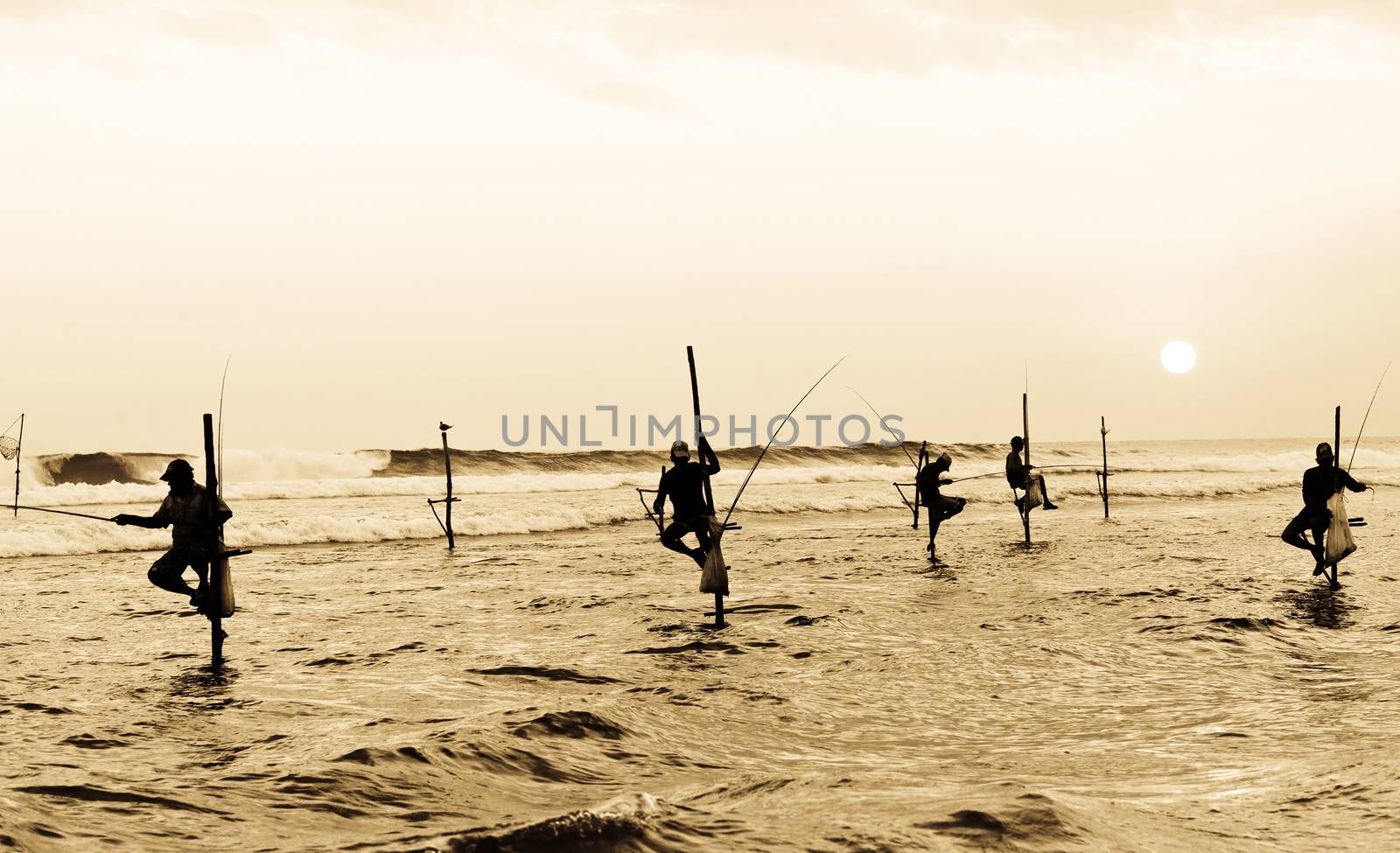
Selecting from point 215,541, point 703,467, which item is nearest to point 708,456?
point 703,467

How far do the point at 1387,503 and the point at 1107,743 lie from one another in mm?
30576

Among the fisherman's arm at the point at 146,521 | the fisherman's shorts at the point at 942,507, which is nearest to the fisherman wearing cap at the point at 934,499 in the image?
the fisherman's shorts at the point at 942,507

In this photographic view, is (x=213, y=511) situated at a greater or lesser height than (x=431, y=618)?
greater

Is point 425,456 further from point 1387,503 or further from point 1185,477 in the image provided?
point 1387,503

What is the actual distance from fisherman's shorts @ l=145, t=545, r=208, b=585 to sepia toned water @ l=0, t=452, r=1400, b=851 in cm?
93

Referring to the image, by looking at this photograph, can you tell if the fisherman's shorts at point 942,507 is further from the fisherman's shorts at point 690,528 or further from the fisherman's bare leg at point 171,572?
the fisherman's bare leg at point 171,572

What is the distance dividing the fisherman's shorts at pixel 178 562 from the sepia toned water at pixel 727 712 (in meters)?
0.93

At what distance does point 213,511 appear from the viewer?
11430mm

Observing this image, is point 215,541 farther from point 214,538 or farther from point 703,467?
point 703,467

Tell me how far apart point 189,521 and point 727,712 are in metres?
5.71

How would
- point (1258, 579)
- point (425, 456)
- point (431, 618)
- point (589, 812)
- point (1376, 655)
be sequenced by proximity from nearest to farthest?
point (589, 812), point (1376, 655), point (431, 618), point (1258, 579), point (425, 456)

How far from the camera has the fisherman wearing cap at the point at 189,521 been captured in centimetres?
1148

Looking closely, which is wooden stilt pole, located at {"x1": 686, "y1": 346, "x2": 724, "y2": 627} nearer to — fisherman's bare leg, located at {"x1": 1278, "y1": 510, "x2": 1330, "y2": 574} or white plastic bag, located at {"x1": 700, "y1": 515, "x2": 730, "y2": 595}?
white plastic bag, located at {"x1": 700, "y1": 515, "x2": 730, "y2": 595}

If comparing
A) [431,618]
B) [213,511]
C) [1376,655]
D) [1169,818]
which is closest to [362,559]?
[431,618]
